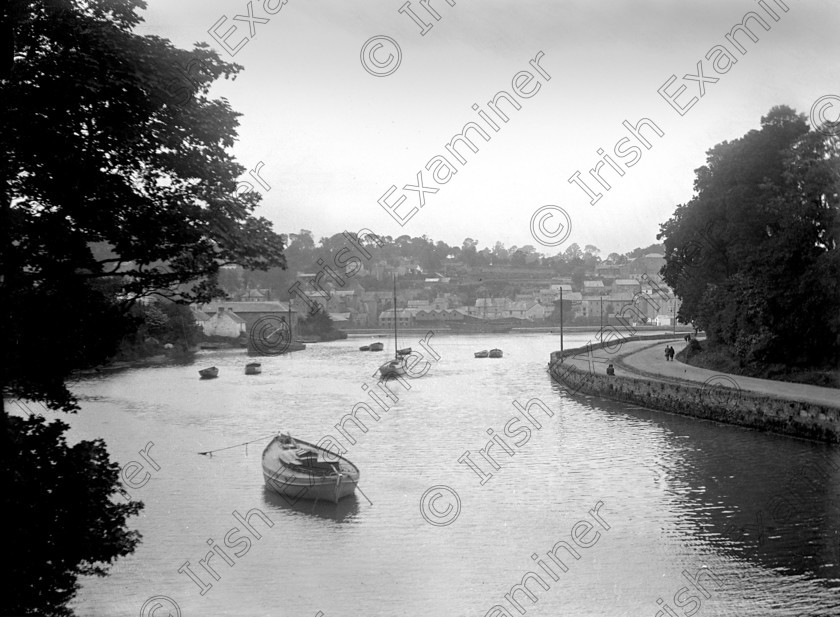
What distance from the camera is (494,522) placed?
42.6 ft

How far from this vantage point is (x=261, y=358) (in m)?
54.4

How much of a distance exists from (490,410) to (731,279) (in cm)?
993

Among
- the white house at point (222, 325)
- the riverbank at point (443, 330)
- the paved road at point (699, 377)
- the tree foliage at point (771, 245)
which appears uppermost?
the tree foliage at point (771, 245)

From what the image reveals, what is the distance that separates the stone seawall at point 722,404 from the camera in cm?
1791

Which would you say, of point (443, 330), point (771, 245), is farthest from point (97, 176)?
point (443, 330)

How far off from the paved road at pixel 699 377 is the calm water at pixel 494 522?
194 centimetres

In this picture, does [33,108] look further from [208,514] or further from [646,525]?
[646,525]

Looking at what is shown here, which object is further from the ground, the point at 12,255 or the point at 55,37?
the point at 55,37

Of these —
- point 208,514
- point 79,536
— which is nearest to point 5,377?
point 79,536

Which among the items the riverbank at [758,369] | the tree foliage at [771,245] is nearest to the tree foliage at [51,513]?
the riverbank at [758,369]

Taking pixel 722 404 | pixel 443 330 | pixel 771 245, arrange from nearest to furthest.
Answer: pixel 722 404 < pixel 771 245 < pixel 443 330
